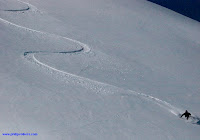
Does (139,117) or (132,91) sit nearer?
(139,117)

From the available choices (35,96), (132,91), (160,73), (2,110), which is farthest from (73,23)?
(2,110)

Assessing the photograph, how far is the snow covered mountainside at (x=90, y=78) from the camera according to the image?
1.63 meters

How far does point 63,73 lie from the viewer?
88.5 inches

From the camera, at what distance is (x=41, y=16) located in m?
3.63

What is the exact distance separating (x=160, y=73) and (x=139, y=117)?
3.09 feet

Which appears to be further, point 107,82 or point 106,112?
point 107,82

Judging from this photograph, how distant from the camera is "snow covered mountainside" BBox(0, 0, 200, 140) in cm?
163

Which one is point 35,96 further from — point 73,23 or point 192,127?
point 73,23

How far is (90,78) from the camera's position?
2.24 metres

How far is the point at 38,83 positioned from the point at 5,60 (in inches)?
16.1

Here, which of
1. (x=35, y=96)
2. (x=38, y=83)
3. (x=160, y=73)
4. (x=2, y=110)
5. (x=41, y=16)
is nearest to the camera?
(x=2, y=110)

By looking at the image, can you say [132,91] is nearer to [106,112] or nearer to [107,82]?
[107,82]

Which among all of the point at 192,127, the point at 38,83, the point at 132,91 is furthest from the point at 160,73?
the point at 38,83

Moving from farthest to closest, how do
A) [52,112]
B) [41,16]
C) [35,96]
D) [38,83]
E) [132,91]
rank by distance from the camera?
[41,16] < [132,91] < [38,83] < [35,96] < [52,112]
